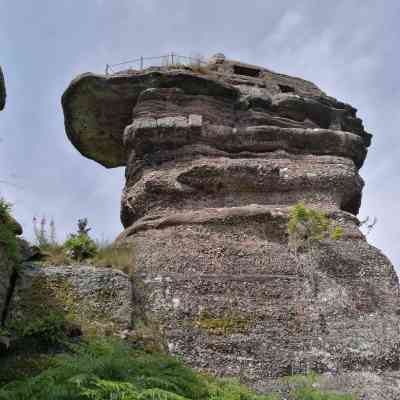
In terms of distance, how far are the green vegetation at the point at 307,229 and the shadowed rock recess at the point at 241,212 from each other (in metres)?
0.21

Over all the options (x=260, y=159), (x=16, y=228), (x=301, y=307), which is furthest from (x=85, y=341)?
(x=260, y=159)

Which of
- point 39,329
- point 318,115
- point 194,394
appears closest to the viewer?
point 194,394

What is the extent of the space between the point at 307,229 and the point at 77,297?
399cm

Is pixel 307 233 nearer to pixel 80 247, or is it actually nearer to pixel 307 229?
pixel 307 229

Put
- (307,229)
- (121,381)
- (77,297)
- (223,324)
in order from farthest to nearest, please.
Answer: (307,229) → (77,297) → (223,324) → (121,381)

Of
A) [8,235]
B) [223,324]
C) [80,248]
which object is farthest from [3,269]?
[223,324]

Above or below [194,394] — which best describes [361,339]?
above

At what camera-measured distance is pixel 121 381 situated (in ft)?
28.2

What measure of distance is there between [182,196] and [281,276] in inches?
109

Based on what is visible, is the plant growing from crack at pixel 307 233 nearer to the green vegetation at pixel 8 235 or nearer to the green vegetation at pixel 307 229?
the green vegetation at pixel 307 229

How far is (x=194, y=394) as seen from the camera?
30.2ft

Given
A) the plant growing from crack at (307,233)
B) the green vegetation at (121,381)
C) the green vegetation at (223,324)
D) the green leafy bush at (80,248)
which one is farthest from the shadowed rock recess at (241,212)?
the green vegetation at (121,381)

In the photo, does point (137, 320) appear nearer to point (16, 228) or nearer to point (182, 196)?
point (16, 228)

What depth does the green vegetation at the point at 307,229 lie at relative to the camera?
13266 millimetres
